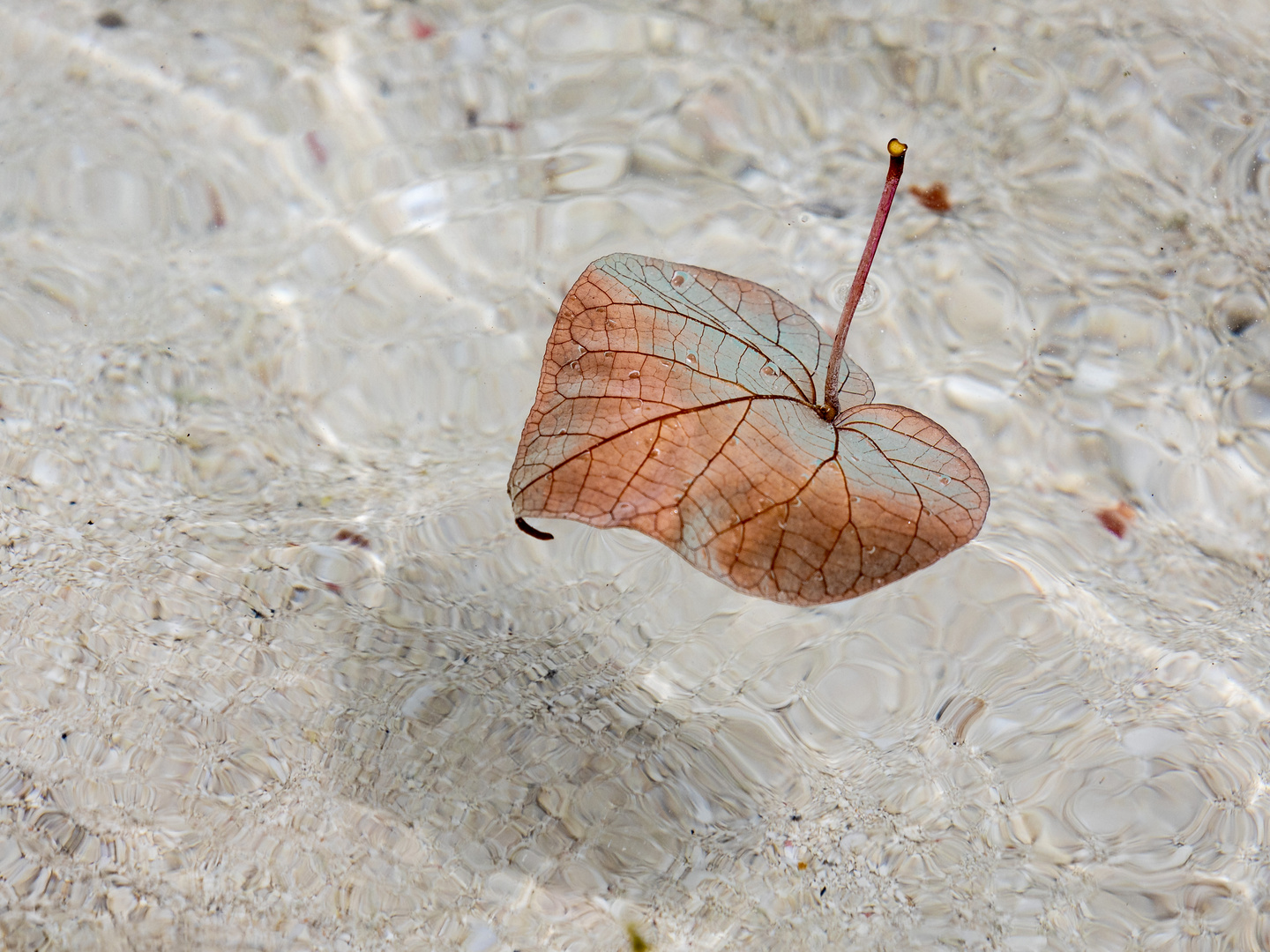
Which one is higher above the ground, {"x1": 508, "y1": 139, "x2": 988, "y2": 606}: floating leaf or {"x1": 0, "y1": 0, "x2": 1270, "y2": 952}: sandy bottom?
{"x1": 508, "y1": 139, "x2": 988, "y2": 606}: floating leaf

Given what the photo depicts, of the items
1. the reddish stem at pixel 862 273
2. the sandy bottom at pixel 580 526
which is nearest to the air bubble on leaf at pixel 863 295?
the sandy bottom at pixel 580 526

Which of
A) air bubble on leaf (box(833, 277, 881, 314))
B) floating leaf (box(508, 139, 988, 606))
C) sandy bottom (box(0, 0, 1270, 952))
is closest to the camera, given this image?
floating leaf (box(508, 139, 988, 606))

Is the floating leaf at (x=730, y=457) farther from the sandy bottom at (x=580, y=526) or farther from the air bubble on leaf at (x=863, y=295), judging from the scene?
the air bubble on leaf at (x=863, y=295)

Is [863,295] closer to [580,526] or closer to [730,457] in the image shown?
[580,526]

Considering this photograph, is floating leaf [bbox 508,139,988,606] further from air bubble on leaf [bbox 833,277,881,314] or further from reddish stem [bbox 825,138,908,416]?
air bubble on leaf [bbox 833,277,881,314]

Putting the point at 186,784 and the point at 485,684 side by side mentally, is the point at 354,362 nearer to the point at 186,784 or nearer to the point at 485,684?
the point at 485,684

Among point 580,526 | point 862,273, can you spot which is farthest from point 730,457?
point 580,526

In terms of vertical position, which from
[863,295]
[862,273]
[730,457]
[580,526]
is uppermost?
[862,273]

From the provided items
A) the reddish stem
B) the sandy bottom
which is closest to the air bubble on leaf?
the sandy bottom

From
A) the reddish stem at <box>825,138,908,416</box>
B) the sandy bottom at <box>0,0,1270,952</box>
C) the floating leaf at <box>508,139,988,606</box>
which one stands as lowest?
the sandy bottom at <box>0,0,1270,952</box>
